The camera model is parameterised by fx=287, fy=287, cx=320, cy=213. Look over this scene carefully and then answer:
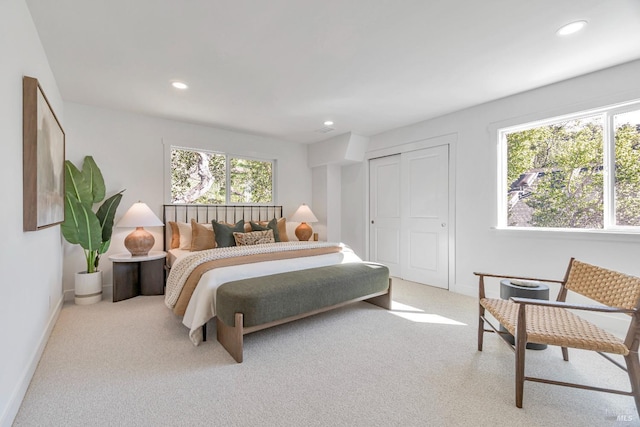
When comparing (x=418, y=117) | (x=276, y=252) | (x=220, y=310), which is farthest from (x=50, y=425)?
(x=418, y=117)

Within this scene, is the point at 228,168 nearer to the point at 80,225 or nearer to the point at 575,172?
the point at 80,225

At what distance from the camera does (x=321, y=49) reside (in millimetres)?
2361

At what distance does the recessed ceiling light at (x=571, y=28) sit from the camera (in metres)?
2.02

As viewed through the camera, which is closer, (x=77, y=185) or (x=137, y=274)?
(x=77, y=185)

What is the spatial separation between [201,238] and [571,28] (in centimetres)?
405

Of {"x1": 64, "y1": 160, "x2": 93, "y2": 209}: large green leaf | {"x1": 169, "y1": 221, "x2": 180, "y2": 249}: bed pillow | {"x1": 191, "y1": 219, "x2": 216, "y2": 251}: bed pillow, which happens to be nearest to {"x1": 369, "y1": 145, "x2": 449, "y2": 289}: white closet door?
{"x1": 191, "y1": 219, "x2": 216, "y2": 251}: bed pillow

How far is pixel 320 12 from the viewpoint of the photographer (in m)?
1.92

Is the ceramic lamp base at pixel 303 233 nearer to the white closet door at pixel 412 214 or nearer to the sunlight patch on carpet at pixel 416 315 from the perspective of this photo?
the white closet door at pixel 412 214

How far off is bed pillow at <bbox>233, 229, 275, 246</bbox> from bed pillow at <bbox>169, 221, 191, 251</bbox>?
25.5 inches

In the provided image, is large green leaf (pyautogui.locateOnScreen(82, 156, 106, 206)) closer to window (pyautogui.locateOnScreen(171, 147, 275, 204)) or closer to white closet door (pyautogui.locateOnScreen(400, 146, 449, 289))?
window (pyautogui.locateOnScreen(171, 147, 275, 204))

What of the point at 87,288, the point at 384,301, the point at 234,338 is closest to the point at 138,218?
the point at 87,288

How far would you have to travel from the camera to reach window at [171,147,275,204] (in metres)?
4.32

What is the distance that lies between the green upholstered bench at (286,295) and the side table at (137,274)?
177 cm

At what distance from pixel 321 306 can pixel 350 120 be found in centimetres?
275
